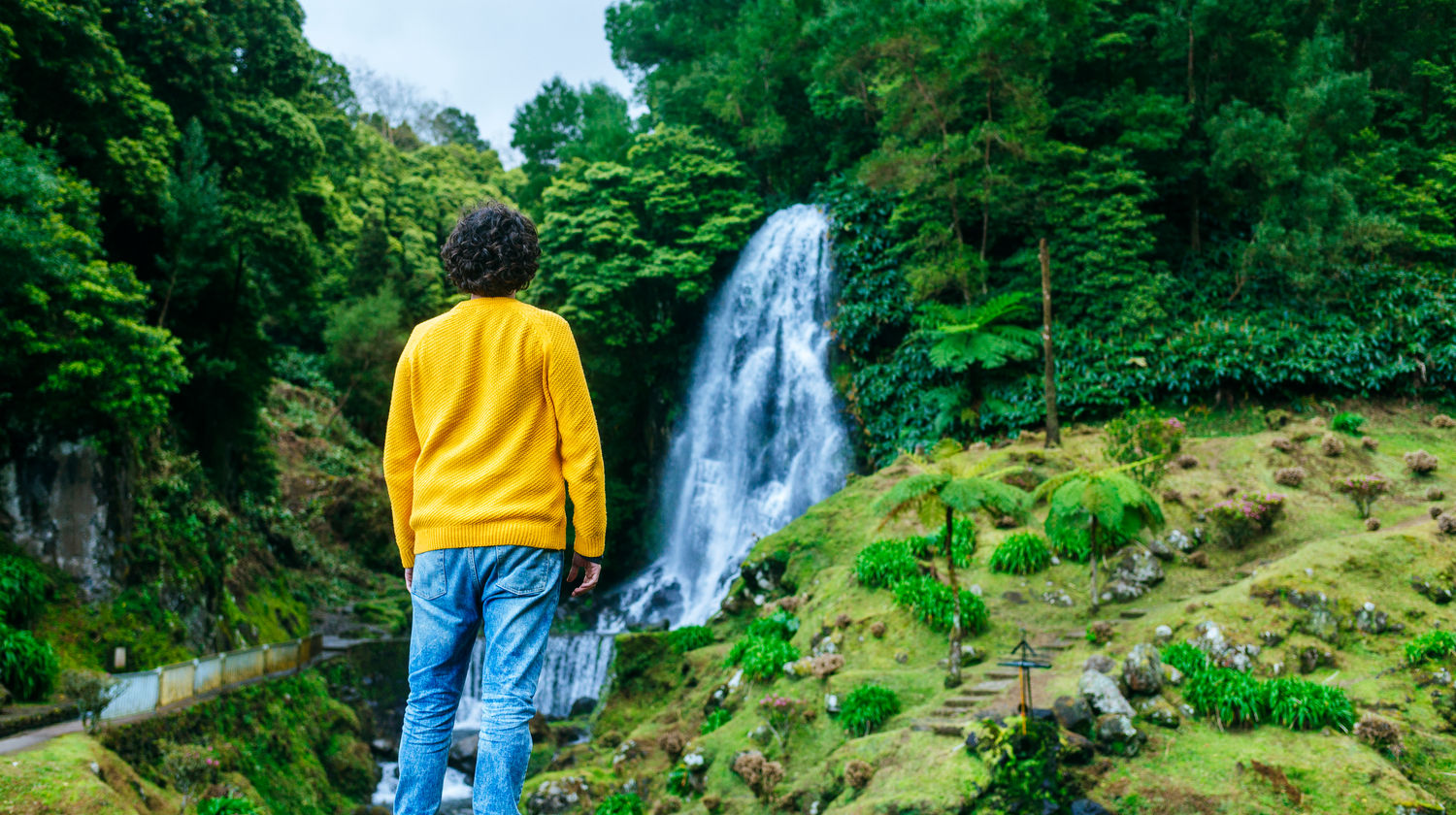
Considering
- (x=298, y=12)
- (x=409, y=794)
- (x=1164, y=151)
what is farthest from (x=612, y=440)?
(x=409, y=794)

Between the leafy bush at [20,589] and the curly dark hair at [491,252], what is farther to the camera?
the leafy bush at [20,589]

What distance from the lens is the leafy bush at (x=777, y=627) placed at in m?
12.3

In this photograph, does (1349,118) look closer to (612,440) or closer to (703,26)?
(612,440)

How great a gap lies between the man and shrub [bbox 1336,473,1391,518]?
12.0 metres

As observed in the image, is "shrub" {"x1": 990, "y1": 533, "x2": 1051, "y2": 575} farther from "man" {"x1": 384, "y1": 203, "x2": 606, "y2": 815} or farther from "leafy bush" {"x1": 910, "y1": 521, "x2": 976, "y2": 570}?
"man" {"x1": 384, "y1": 203, "x2": 606, "y2": 815}

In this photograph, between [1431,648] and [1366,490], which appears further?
[1366,490]

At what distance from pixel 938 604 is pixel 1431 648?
15.3 ft

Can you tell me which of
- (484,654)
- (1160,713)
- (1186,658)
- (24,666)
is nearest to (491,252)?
(484,654)

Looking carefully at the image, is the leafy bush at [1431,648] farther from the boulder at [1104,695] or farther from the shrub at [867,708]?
the shrub at [867,708]

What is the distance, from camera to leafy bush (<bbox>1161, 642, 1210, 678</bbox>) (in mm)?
7836

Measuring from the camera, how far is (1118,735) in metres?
7.12

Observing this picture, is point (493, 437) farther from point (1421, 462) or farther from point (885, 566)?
point (1421, 462)

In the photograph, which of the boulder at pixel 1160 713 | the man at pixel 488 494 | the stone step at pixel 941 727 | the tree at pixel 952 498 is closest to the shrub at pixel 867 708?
the tree at pixel 952 498

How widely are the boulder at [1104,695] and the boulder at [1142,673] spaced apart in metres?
0.15
